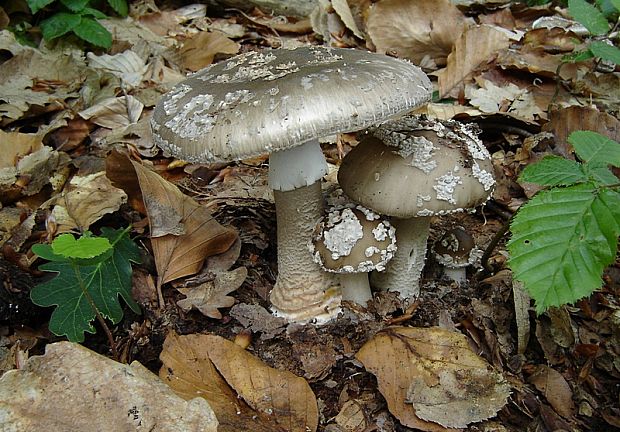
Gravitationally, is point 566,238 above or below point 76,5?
above

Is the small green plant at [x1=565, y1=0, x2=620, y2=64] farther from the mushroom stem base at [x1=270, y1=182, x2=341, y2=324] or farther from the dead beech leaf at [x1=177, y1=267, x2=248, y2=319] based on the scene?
the dead beech leaf at [x1=177, y1=267, x2=248, y2=319]

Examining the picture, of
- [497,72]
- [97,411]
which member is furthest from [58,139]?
[497,72]

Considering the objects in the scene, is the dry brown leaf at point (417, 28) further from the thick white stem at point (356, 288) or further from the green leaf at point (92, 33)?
the thick white stem at point (356, 288)

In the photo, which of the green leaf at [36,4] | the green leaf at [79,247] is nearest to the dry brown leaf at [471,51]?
the green leaf at [79,247]

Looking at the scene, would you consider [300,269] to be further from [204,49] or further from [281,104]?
[204,49]

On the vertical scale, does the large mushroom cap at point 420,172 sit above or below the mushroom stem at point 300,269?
above

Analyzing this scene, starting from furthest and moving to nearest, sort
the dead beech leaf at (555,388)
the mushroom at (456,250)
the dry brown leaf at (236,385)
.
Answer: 1. the mushroom at (456,250)
2. the dead beech leaf at (555,388)
3. the dry brown leaf at (236,385)

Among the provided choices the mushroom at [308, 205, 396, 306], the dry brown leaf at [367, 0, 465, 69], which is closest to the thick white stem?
the mushroom at [308, 205, 396, 306]

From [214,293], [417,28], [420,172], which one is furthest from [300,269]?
[417,28]
